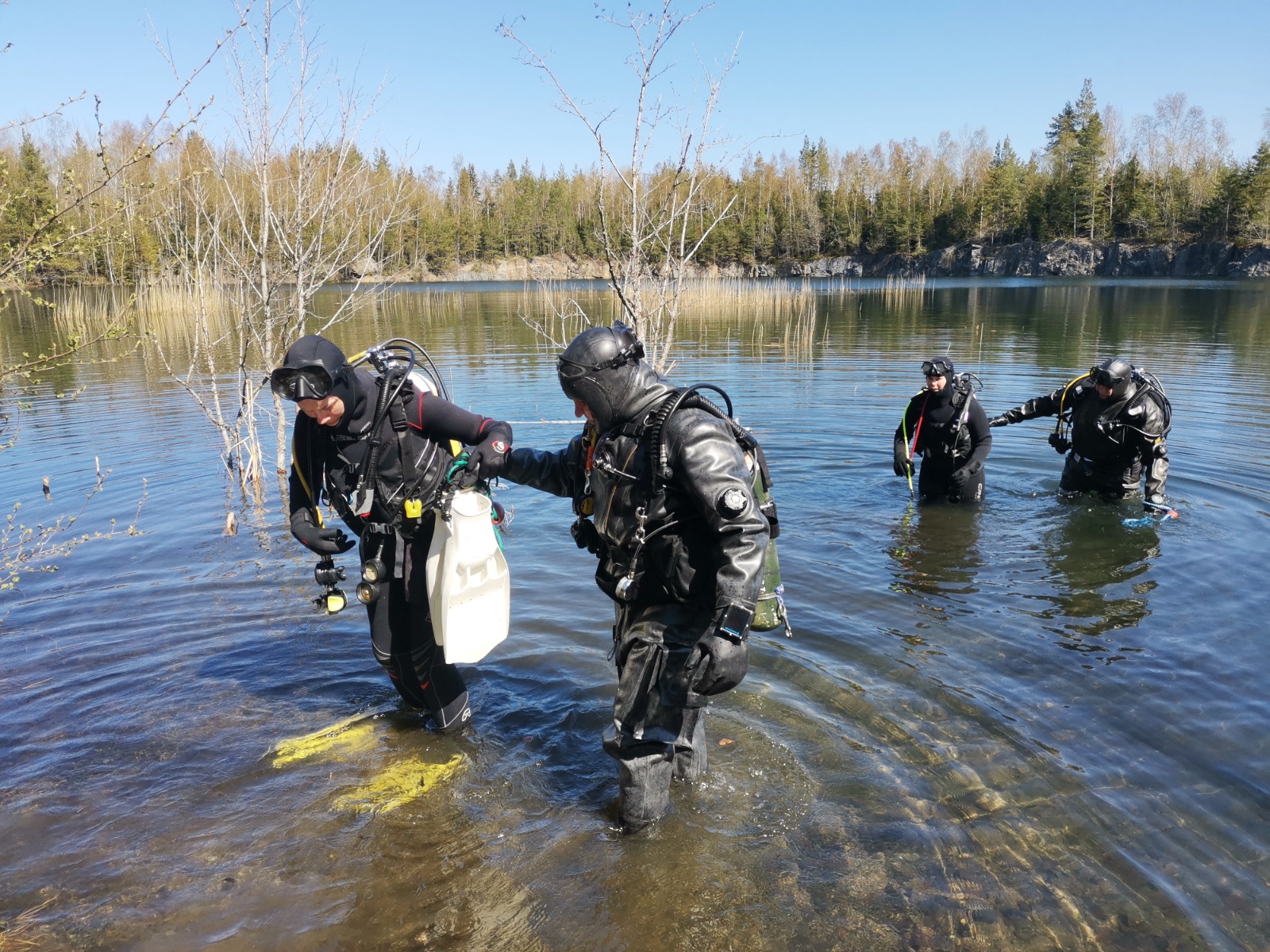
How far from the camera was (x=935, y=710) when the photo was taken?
456 centimetres

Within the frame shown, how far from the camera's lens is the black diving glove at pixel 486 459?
362cm

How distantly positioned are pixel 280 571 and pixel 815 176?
366 ft

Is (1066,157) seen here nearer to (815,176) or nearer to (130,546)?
(815,176)

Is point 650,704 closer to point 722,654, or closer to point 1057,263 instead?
point 722,654

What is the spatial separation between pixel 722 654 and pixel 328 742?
2.44 m

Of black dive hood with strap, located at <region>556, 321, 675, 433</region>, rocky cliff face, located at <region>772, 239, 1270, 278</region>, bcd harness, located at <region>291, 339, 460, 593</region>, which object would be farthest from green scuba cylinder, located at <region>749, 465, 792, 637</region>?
rocky cliff face, located at <region>772, 239, 1270, 278</region>

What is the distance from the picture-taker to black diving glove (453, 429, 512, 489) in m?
3.62

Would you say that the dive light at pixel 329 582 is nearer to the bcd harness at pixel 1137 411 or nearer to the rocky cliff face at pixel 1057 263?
the bcd harness at pixel 1137 411

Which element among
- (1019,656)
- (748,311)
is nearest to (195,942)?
(1019,656)

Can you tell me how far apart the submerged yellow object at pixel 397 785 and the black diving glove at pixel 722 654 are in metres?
1.63

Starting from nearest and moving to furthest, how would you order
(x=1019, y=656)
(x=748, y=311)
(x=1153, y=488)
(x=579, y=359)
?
1. (x=579, y=359)
2. (x=1019, y=656)
3. (x=1153, y=488)
4. (x=748, y=311)

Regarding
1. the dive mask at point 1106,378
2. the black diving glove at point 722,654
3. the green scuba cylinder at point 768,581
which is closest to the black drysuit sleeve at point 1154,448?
the dive mask at point 1106,378

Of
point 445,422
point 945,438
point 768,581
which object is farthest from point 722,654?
point 945,438

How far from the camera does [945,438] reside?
817 cm
